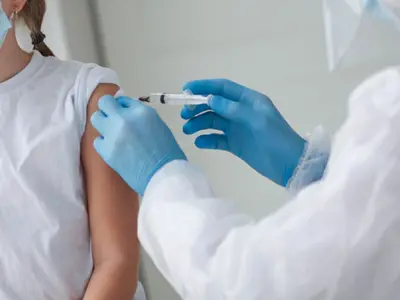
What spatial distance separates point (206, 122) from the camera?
A: 1.06 m

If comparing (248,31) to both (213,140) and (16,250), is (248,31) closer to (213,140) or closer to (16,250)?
(213,140)

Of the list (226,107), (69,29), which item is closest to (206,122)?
(226,107)

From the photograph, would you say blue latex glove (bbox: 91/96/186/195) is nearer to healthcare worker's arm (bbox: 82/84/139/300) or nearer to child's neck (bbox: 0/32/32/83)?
healthcare worker's arm (bbox: 82/84/139/300)

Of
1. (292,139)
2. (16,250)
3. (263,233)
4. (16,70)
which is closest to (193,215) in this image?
(263,233)

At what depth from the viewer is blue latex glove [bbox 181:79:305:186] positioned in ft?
3.21

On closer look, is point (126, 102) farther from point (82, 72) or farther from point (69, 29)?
point (69, 29)

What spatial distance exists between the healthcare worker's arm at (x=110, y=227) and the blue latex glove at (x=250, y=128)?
0.18 metres

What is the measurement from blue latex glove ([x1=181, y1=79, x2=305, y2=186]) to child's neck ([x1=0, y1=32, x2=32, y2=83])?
36cm

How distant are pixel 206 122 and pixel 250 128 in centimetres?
10

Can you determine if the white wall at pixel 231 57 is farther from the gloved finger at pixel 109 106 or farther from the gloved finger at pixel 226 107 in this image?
the gloved finger at pixel 109 106

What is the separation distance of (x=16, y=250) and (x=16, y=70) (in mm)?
353

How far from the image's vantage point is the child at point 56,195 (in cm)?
108

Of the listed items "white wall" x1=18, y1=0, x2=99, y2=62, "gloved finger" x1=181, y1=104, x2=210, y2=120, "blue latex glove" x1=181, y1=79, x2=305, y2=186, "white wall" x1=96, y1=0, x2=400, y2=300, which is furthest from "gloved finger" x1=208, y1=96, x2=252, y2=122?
"white wall" x1=18, y1=0, x2=99, y2=62

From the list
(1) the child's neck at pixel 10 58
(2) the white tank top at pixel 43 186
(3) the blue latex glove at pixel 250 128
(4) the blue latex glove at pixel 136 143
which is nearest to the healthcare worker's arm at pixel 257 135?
(3) the blue latex glove at pixel 250 128
